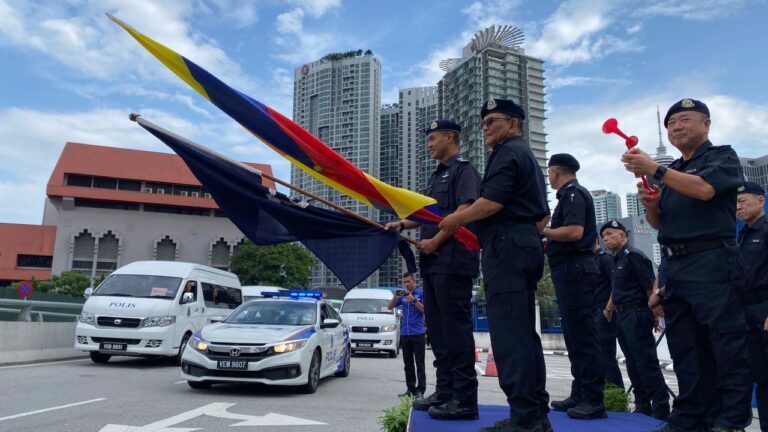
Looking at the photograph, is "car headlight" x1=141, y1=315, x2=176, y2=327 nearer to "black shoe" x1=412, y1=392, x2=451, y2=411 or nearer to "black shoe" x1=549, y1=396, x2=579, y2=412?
"black shoe" x1=412, y1=392, x2=451, y2=411

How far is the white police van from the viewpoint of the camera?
36.4ft

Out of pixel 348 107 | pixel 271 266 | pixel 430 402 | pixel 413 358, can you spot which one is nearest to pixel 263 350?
pixel 413 358

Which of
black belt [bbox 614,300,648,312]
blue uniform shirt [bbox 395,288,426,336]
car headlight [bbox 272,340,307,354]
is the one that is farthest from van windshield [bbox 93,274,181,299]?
black belt [bbox 614,300,648,312]

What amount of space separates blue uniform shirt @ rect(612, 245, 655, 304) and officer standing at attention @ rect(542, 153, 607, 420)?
107cm

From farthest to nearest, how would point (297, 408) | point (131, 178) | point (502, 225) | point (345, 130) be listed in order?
1. point (345, 130)
2. point (131, 178)
3. point (297, 408)
4. point (502, 225)

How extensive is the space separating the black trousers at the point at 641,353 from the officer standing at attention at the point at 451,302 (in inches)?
76.1

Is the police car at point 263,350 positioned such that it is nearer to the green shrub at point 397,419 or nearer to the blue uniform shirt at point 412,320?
the blue uniform shirt at point 412,320

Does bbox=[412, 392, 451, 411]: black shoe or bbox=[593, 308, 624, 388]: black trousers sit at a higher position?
bbox=[593, 308, 624, 388]: black trousers

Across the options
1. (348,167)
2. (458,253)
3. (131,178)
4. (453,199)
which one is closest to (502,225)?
(458,253)

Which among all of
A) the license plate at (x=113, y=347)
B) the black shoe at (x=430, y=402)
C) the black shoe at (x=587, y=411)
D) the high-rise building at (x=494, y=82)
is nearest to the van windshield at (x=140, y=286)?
the license plate at (x=113, y=347)

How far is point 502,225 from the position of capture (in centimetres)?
370

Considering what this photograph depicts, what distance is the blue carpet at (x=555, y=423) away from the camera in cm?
376

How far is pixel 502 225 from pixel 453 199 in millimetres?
1070

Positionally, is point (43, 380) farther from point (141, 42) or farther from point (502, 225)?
point (502, 225)
